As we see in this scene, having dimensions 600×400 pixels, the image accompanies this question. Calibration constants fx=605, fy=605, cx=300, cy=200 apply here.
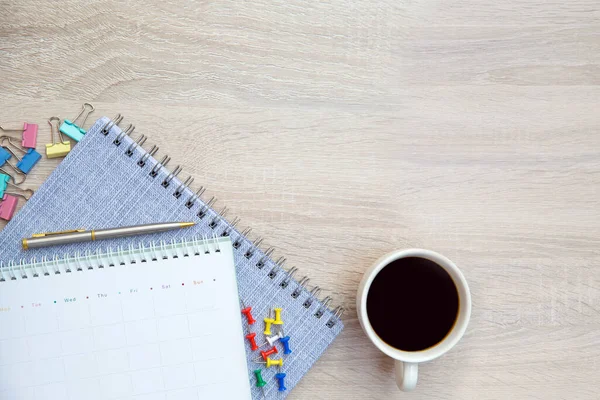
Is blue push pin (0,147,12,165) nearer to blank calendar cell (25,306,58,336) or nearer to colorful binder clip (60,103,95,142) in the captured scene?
colorful binder clip (60,103,95,142)

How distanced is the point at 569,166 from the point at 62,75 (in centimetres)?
61

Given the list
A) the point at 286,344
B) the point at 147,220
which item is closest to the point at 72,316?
the point at 147,220

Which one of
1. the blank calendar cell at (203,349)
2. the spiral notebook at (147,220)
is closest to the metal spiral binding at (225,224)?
the spiral notebook at (147,220)

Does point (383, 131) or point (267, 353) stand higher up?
point (383, 131)

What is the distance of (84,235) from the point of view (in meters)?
0.67

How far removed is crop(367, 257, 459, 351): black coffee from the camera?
0.67m

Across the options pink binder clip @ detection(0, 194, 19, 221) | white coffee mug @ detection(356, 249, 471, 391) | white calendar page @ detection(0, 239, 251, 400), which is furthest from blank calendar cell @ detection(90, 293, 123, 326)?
white coffee mug @ detection(356, 249, 471, 391)

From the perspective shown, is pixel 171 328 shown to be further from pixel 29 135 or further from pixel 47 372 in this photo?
pixel 29 135

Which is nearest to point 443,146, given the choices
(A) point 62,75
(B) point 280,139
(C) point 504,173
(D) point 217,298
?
(C) point 504,173

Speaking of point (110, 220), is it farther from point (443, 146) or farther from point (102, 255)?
point (443, 146)

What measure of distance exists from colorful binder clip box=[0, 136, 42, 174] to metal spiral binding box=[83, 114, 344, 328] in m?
0.08

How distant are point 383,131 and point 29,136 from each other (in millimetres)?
407

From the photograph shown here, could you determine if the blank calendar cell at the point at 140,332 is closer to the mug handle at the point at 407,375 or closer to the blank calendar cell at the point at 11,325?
the blank calendar cell at the point at 11,325

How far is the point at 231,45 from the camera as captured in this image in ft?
2.32
